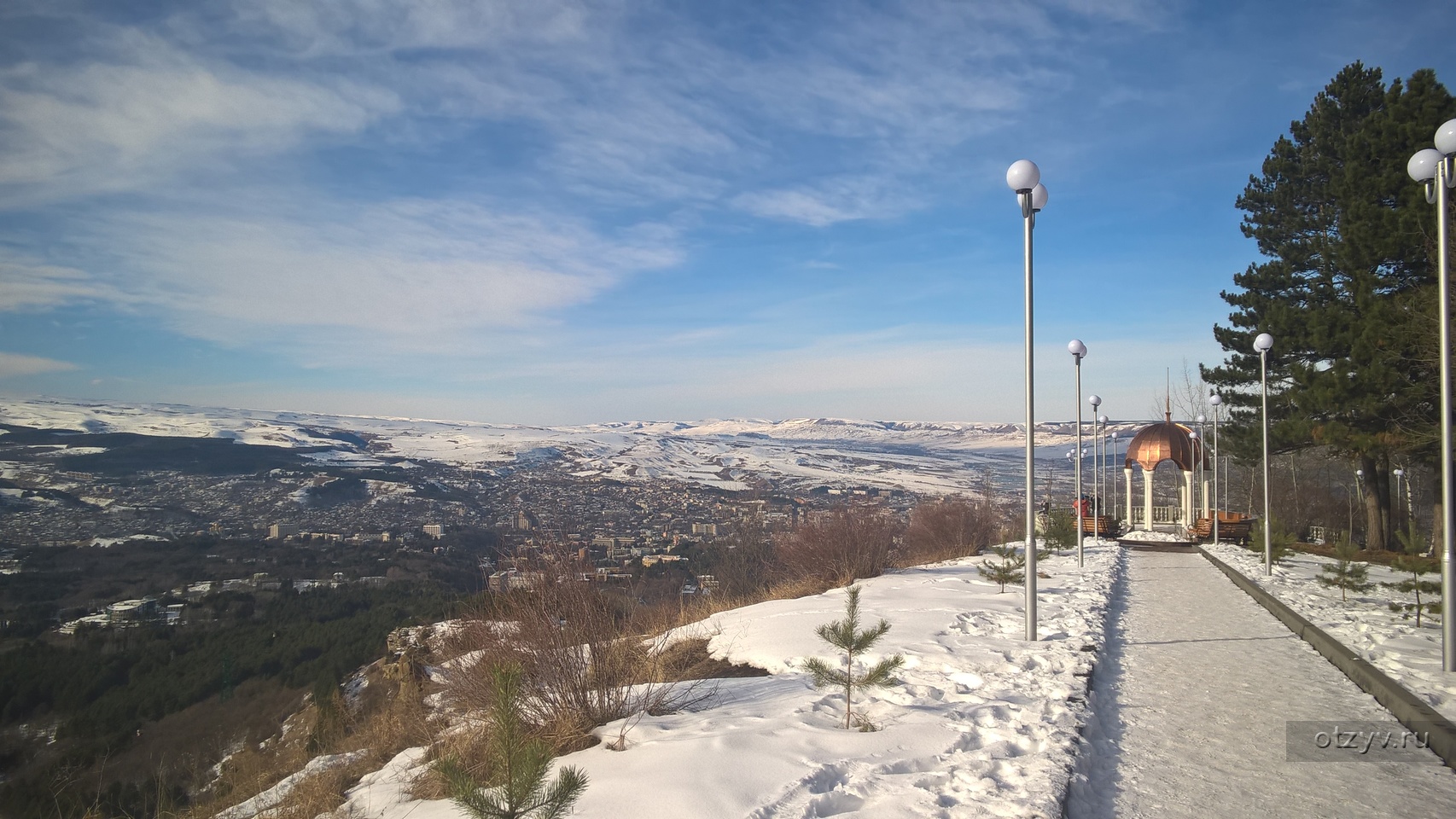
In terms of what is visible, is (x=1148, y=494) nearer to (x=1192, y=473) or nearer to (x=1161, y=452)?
(x=1161, y=452)

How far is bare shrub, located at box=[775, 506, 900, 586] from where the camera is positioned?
57.0 feet

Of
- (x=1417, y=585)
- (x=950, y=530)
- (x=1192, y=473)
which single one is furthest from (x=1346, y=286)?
(x=1417, y=585)

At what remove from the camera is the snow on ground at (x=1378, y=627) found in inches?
261

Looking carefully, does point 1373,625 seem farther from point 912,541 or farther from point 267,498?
point 267,498

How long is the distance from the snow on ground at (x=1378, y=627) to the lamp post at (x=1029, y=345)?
3.06 meters

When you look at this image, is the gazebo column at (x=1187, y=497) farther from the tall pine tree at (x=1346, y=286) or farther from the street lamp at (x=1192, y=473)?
the tall pine tree at (x=1346, y=286)

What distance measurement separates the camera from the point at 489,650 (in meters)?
6.63

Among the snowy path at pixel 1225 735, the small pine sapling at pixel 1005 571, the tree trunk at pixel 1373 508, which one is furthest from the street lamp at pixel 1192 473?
the snowy path at pixel 1225 735

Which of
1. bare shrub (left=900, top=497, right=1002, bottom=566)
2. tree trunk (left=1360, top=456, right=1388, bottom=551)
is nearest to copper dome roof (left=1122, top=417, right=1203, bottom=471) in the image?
tree trunk (left=1360, top=456, right=1388, bottom=551)

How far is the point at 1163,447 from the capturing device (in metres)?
28.6

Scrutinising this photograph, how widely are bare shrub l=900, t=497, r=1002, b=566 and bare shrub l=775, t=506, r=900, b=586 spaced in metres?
4.53

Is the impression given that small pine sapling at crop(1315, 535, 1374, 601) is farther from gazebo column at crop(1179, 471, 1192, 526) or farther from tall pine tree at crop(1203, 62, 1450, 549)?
gazebo column at crop(1179, 471, 1192, 526)

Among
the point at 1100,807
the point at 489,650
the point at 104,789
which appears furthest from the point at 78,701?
the point at 1100,807

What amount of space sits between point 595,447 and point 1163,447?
49066 mm
